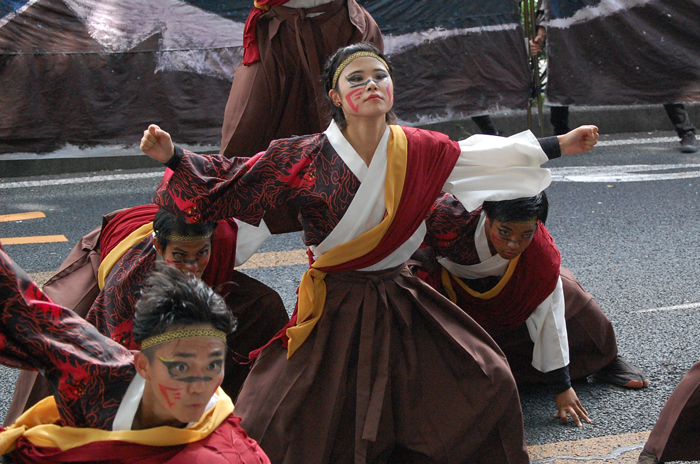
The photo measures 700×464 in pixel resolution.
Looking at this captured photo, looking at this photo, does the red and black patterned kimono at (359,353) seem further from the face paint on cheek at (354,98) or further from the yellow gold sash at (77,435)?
the yellow gold sash at (77,435)

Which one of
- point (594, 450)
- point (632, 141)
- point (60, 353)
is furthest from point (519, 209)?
point (632, 141)

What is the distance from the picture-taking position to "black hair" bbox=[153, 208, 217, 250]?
121 inches

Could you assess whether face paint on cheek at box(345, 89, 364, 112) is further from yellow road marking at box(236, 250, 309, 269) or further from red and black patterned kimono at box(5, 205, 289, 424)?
yellow road marking at box(236, 250, 309, 269)

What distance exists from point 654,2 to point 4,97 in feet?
17.9

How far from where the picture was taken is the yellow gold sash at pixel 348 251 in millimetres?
2771

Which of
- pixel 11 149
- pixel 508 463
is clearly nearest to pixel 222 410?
pixel 508 463

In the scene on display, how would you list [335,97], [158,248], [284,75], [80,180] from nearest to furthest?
[335,97], [158,248], [284,75], [80,180]

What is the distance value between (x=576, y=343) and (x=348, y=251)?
49.1 inches

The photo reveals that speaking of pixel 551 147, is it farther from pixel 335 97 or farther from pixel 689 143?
pixel 689 143

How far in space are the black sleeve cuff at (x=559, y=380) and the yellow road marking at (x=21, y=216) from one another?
3.69 meters

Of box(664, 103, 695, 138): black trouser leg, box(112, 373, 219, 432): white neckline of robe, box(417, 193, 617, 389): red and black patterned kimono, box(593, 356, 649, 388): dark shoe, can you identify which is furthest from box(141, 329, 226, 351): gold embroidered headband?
box(664, 103, 695, 138): black trouser leg

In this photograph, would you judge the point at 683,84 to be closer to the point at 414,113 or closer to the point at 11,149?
the point at 414,113

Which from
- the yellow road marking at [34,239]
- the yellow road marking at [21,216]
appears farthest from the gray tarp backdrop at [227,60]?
the yellow road marking at [34,239]

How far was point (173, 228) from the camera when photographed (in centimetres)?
308
